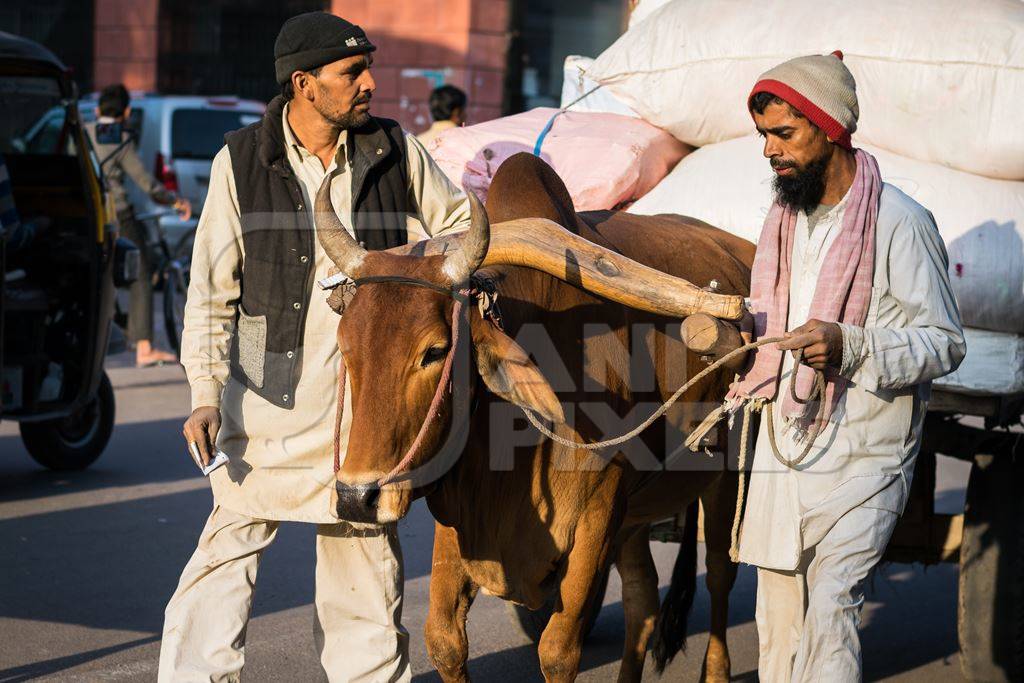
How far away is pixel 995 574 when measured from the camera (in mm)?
5051

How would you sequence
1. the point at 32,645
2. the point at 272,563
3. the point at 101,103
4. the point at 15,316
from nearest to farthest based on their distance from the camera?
the point at 32,645
the point at 272,563
the point at 15,316
the point at 101,103

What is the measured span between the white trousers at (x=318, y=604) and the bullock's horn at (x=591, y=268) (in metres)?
0.88

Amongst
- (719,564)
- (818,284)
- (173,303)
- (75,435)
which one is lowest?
A: (75,435)

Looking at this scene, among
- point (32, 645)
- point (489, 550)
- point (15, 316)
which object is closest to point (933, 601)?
point (489, 550)

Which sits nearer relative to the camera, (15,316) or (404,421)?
(404,421)

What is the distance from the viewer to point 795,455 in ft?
12.9

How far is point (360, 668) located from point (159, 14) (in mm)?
18111

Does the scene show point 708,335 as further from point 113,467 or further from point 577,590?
point 113,467

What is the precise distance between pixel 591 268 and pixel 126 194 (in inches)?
331

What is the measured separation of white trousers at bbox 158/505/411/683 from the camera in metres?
4.04

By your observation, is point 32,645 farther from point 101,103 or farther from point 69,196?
point 101,103

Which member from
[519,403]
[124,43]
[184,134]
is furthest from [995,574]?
[124,43]

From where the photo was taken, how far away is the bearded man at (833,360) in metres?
3.79

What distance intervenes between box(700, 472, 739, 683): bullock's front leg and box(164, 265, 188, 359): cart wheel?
724 centimetres
